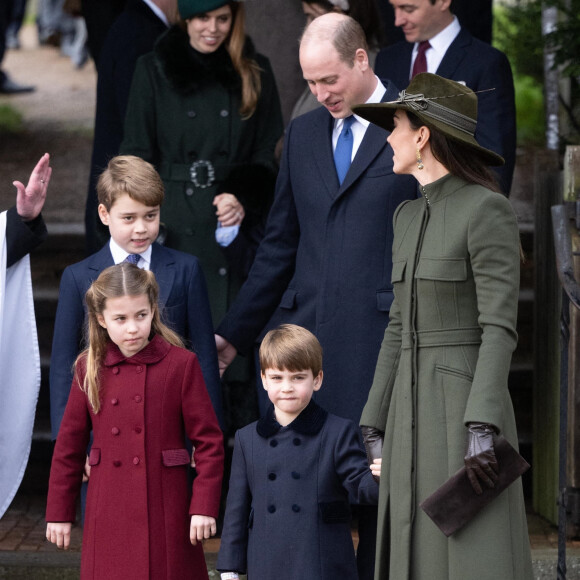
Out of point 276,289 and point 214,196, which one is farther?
point 214,196

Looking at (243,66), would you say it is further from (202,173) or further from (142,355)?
(142,355)

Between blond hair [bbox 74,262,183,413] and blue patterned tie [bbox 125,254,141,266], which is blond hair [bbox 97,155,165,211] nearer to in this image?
blue patterned tie [bbox 125,254,141,266]

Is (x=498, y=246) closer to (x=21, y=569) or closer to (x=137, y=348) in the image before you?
(x=137, y=348)

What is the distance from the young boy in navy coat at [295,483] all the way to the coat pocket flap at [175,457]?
20cm

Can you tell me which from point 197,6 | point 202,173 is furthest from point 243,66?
point 202,173

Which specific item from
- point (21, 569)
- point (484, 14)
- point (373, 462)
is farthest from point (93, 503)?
point (484, 14)

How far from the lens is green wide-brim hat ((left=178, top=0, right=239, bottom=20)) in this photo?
5.19m

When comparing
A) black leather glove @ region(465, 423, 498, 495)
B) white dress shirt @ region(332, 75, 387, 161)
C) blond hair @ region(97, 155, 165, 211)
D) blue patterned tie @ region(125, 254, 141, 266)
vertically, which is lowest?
black leather glove @ region(465, 423, 498, 495)

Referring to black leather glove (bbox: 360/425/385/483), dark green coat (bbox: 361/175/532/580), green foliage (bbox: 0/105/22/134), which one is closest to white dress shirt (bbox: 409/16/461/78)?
dark green coat (bbox: 361/175/532/580)

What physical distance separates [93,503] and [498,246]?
→ 1499 mm

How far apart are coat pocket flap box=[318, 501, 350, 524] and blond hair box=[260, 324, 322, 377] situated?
0.39 metres

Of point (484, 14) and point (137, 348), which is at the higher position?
point (484, 14)

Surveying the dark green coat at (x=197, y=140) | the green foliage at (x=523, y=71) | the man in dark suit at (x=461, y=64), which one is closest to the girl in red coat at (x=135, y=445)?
the dark green coat at (x=197, y=140)

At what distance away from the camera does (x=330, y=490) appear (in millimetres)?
3957
